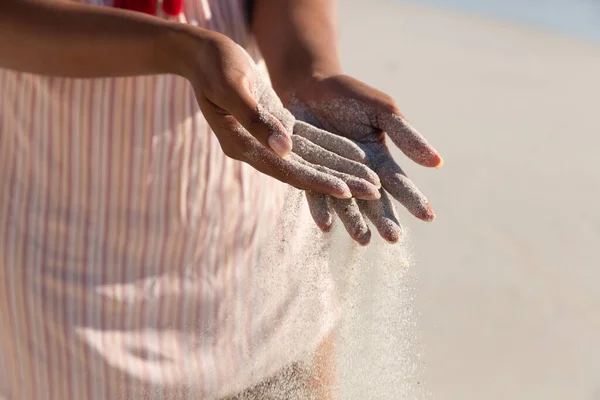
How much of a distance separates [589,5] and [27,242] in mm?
4185

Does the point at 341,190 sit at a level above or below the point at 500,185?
above

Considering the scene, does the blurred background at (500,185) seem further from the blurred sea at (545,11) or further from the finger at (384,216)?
the finger at (384,216)

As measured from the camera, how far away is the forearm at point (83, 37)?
2.66ft

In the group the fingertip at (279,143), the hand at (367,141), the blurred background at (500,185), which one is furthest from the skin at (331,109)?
the blurred background at (500,185)

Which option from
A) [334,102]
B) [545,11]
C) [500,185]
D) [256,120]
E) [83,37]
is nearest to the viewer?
[256,120]

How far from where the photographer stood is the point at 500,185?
292 centimetres

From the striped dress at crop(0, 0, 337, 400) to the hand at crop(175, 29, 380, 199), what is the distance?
149 mm

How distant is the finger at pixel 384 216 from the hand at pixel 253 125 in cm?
3

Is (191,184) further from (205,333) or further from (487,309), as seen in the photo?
(487,309)

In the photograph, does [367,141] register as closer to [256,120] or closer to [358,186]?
[358,186]

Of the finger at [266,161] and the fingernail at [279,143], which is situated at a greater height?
the fingernail at [279,143]

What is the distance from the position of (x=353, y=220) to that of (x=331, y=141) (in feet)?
0.31

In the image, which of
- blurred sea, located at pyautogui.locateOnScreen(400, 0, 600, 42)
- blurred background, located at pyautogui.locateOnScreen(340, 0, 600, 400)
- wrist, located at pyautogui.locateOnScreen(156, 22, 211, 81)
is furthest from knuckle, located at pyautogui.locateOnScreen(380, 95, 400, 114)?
Answer: blurred sea, located at pyautogui.locateOnScreen(400, 0, 600, 42)

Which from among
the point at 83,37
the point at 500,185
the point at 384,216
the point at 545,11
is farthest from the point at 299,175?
the point at 545,11
